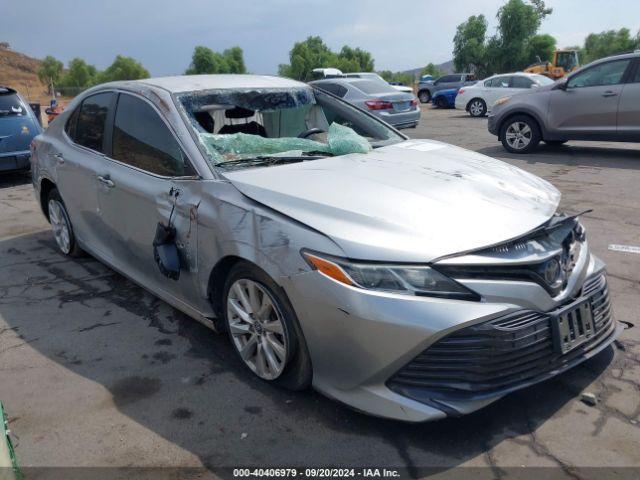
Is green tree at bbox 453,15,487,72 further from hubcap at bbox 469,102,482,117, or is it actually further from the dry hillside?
the dry hillside

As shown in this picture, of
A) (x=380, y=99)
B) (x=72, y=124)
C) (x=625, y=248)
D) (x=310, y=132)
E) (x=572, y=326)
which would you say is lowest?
(x=625, y=248)

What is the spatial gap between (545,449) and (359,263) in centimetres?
118

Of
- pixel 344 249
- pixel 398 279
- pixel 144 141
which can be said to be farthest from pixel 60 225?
pixel 398 279

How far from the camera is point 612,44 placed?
223 feet

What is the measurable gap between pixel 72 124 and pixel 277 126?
1932 mm

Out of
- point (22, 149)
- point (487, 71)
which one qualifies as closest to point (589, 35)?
point (487, 71)

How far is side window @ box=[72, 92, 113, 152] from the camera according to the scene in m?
4.32

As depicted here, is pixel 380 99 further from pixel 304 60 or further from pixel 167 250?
pixel 304 60

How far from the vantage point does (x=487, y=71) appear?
57719mm

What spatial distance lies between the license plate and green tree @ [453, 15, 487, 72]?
59582mm

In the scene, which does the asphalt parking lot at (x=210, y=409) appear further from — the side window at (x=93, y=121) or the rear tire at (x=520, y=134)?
the rear tire at (x=520, y=134)

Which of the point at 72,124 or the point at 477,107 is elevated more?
the point at 72,124

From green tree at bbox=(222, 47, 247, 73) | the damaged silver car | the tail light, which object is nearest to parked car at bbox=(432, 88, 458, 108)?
the tail light

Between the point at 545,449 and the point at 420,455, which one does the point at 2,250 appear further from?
the point at 545,449
